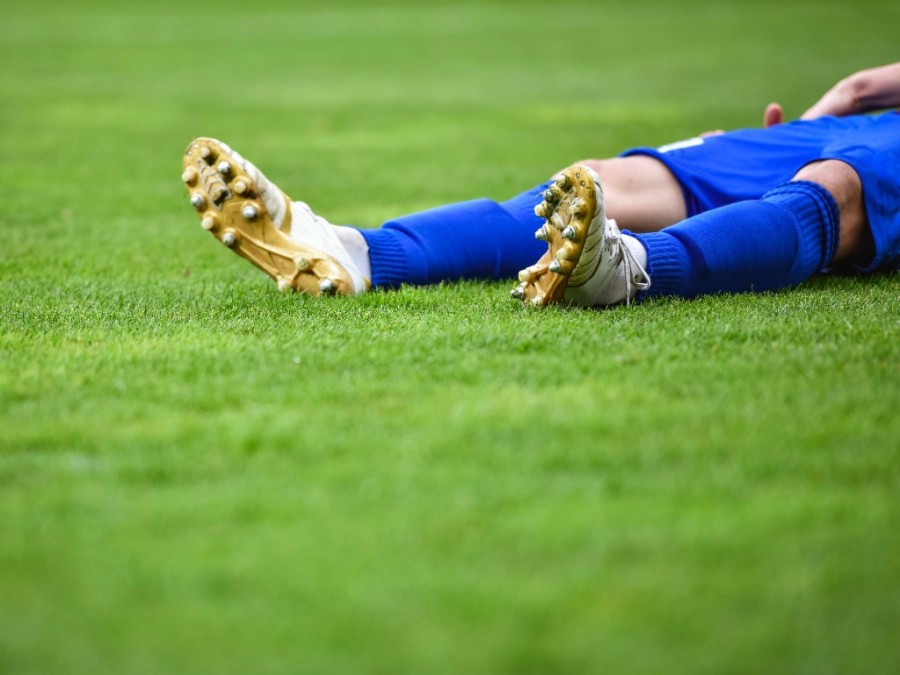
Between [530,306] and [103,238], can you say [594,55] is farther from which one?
[530,306]

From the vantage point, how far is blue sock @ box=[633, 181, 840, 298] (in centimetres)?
298

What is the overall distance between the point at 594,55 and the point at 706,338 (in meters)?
12.2

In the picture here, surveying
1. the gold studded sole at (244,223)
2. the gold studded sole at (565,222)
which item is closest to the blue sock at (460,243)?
the gold studded sole at (244,223)

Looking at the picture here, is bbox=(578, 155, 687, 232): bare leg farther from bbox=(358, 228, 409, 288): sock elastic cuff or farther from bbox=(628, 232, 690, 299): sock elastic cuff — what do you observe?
bbox=(358, 228, 409, 288): sock elastic cuff

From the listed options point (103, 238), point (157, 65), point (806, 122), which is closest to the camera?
point (806, 122)

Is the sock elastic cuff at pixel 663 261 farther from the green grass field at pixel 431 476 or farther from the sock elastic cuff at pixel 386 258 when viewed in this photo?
the sock elastic cuff at pixel 386 258

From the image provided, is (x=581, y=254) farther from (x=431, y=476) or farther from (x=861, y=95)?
(x=861, y=95)

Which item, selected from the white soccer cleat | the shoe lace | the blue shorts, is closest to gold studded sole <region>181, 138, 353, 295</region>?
the white soccer cleat

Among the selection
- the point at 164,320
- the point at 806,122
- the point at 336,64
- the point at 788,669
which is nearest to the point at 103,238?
the point at 164,320

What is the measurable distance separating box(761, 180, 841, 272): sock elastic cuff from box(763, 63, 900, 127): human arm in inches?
35.7

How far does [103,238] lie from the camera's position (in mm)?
4578

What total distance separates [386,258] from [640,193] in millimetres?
744

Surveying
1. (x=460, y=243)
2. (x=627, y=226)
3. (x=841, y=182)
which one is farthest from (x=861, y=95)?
(x=460, y=243)

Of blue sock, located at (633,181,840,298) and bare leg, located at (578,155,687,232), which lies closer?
blue sock, located at (633,181,840,298)
